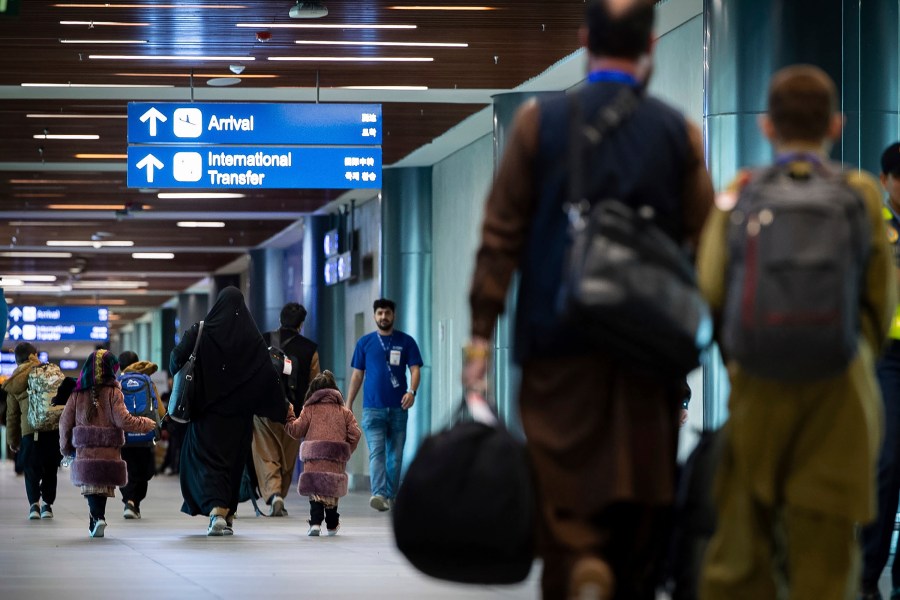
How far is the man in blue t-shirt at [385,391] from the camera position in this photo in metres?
16.7

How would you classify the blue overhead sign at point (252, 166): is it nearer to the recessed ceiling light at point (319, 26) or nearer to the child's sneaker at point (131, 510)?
the recessed ceiling light at point (319, 26)

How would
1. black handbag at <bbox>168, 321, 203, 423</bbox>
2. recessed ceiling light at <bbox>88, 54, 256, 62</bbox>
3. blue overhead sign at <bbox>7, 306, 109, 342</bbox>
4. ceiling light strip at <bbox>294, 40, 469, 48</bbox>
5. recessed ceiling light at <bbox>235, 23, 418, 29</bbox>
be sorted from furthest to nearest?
blue overhead sign at <bbox>7, 306, 109, 342</bbox> → recessed ceiling light at <bbox>88, 54, 256, 62</bbox> → ceiling light strip at <bbox>294, 40, 469, 48</bbox> → recessed ceiling light at <bbox>235, 23, 418, 29</bbox> → black handbag at <bbox>168, 321, 203, 423</bbox>

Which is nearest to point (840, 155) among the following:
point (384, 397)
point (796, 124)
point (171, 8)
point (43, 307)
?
point (171, 8)

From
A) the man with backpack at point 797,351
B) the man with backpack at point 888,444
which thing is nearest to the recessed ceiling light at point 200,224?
the man with backpack at point 888,444

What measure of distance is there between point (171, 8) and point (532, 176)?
850 centimetres

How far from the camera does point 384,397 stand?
16891 mm

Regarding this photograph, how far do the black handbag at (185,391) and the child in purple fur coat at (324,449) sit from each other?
0.78 m

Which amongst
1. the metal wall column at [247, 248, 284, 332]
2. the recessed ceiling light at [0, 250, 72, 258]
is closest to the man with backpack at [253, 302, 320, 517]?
the metal wall column at [247, 248, 284, 332]

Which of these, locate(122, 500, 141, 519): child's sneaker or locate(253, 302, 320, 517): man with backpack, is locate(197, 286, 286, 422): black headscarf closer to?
locate(253, 302, 320, 517): man with backpack

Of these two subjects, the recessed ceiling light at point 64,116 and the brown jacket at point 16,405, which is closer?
the brown jacket at point 16,405

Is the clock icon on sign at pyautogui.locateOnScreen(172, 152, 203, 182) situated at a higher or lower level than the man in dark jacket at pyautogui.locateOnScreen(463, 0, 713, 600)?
higher

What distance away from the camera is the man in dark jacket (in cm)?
395

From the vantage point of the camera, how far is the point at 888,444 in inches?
262

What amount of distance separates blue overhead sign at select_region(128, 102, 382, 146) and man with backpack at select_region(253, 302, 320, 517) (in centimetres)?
173
